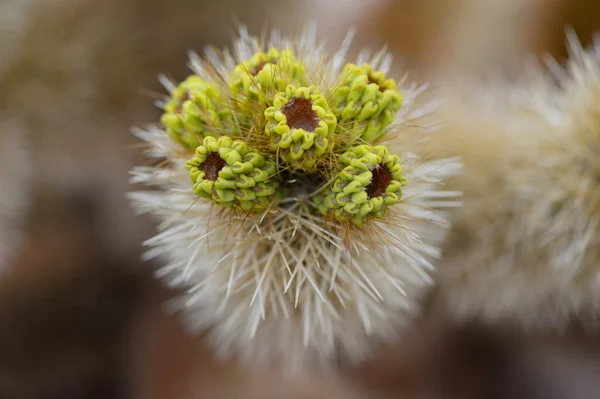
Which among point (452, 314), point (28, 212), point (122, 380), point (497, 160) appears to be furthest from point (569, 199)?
point (28, 212)

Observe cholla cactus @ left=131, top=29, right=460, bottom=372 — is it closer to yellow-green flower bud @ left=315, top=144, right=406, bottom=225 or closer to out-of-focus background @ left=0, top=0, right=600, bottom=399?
yellow-green flower bud @ left=315, top=144, right=406, bottom=225

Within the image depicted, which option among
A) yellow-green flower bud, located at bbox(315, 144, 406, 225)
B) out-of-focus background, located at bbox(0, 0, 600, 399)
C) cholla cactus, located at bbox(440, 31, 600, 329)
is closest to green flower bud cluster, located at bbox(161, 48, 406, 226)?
yellow-green flower bud, located at bbox(315, 144, 406, 225)

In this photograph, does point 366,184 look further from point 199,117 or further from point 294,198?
point 199,117

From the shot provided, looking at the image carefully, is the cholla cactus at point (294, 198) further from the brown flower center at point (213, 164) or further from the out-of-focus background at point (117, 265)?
the out-of-focus background at point (117, 265)

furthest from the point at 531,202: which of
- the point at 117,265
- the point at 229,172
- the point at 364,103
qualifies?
the point at 117,265

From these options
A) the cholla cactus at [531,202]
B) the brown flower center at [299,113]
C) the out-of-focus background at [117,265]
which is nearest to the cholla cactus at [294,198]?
the brown flower center at [299,113]

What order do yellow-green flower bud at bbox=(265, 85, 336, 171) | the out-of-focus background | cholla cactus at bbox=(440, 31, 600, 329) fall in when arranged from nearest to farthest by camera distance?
yellow-green flower bud at bbox=(265, 85, 336, 171)
cholla cactus at bbox=(440, 31, 600, 329)
the out-of-focus background
